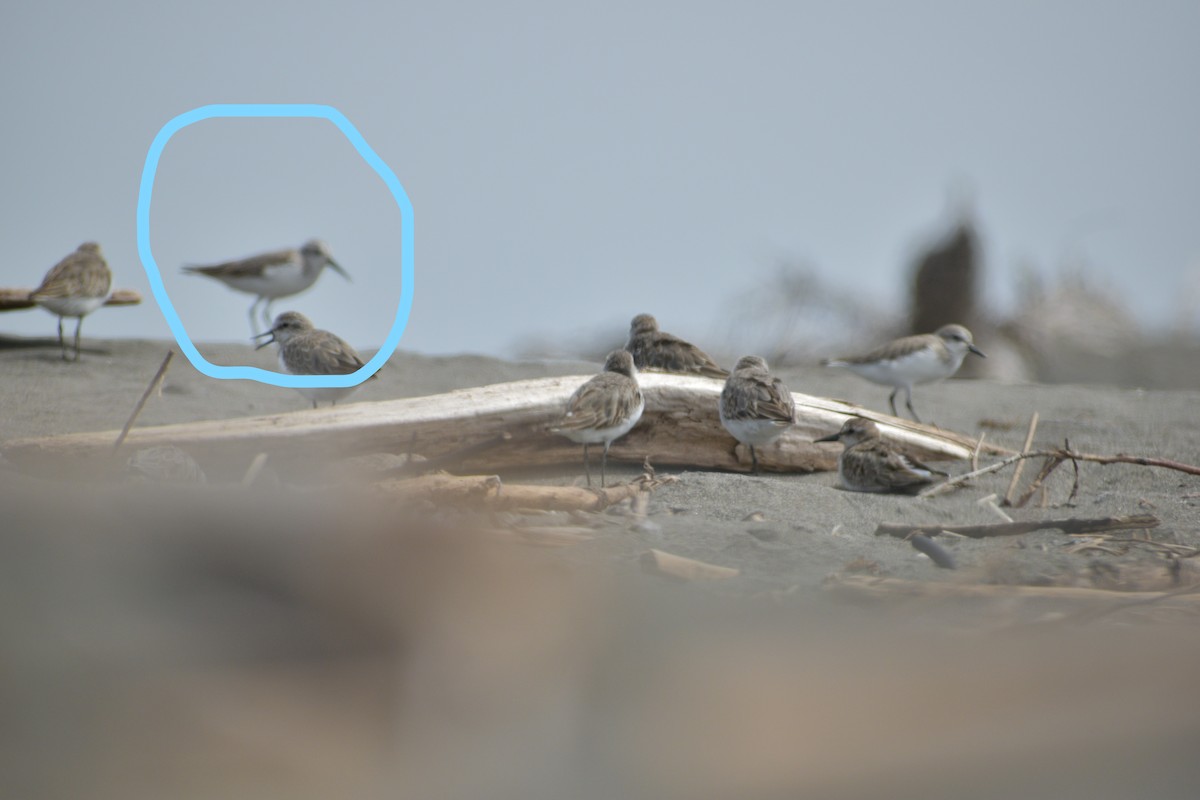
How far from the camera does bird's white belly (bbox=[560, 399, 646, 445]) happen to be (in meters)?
3.78

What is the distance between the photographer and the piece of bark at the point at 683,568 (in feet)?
5.14

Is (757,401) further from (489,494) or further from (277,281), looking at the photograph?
(277,281)

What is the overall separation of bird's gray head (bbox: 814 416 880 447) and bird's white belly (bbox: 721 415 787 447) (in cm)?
32

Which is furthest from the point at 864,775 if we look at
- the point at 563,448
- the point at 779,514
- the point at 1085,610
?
the point at 563,448

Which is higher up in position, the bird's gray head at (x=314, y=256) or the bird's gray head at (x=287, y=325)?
the bird's gray head at (x=314, y=256)

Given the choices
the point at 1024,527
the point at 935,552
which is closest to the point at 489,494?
the point at 935,552

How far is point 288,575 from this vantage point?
75cm

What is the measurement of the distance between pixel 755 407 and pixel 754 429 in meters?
0.09

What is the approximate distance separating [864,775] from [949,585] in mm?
843

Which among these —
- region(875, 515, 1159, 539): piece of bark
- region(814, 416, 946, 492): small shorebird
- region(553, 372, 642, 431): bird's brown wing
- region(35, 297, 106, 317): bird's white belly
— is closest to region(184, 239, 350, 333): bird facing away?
region(35, 297, 106, 317): bird's white belly

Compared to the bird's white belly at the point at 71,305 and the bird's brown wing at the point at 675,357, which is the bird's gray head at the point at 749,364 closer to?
the bird's brown wing at the point at 675,357

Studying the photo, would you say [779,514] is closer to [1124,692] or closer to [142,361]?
[1124,692]

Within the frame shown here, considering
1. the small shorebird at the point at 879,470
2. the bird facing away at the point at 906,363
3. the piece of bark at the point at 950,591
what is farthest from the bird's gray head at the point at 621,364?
the piece of bark at the point at 950,591

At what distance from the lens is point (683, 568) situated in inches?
63.7
